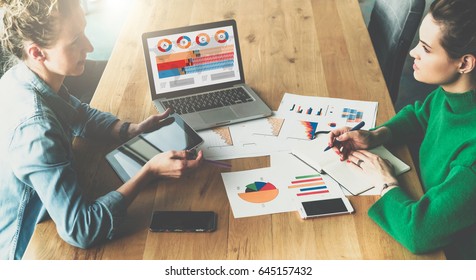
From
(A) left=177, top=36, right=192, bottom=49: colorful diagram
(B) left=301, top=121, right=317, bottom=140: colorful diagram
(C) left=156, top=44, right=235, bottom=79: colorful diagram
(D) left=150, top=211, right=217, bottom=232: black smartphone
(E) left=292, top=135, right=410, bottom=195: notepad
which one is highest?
(A) left=177, top=36, right=192, bottom=49: colorful diagram

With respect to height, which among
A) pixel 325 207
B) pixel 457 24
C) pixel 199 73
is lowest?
pixel 325 207

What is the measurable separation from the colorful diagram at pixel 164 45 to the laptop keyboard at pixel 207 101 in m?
0.15

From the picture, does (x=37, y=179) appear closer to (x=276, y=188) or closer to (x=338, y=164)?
(x=276, y=188)

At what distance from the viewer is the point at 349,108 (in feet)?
4.85

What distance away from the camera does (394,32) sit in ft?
5.74

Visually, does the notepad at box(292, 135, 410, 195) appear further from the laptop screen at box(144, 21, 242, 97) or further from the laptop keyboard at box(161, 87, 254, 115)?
the laptop screen at box(144, 21, 242, 97)

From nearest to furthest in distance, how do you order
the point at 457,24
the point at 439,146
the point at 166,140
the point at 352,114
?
1. the point at 457,24
2. the point at 439,146
3. the point at 166,140
4. the point at 352,114

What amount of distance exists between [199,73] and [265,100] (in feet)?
0.73

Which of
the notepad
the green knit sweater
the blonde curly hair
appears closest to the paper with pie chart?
the notepad

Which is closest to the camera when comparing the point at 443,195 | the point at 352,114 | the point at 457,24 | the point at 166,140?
the point at 443,195

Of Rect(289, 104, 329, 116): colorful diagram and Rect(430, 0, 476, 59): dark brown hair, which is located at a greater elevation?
Rect(430, 0, 476, 59): dark brown hair

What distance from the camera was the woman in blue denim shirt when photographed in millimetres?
1082

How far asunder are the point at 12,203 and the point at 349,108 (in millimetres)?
957

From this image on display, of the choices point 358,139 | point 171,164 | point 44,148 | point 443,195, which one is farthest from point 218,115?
point 443,195
